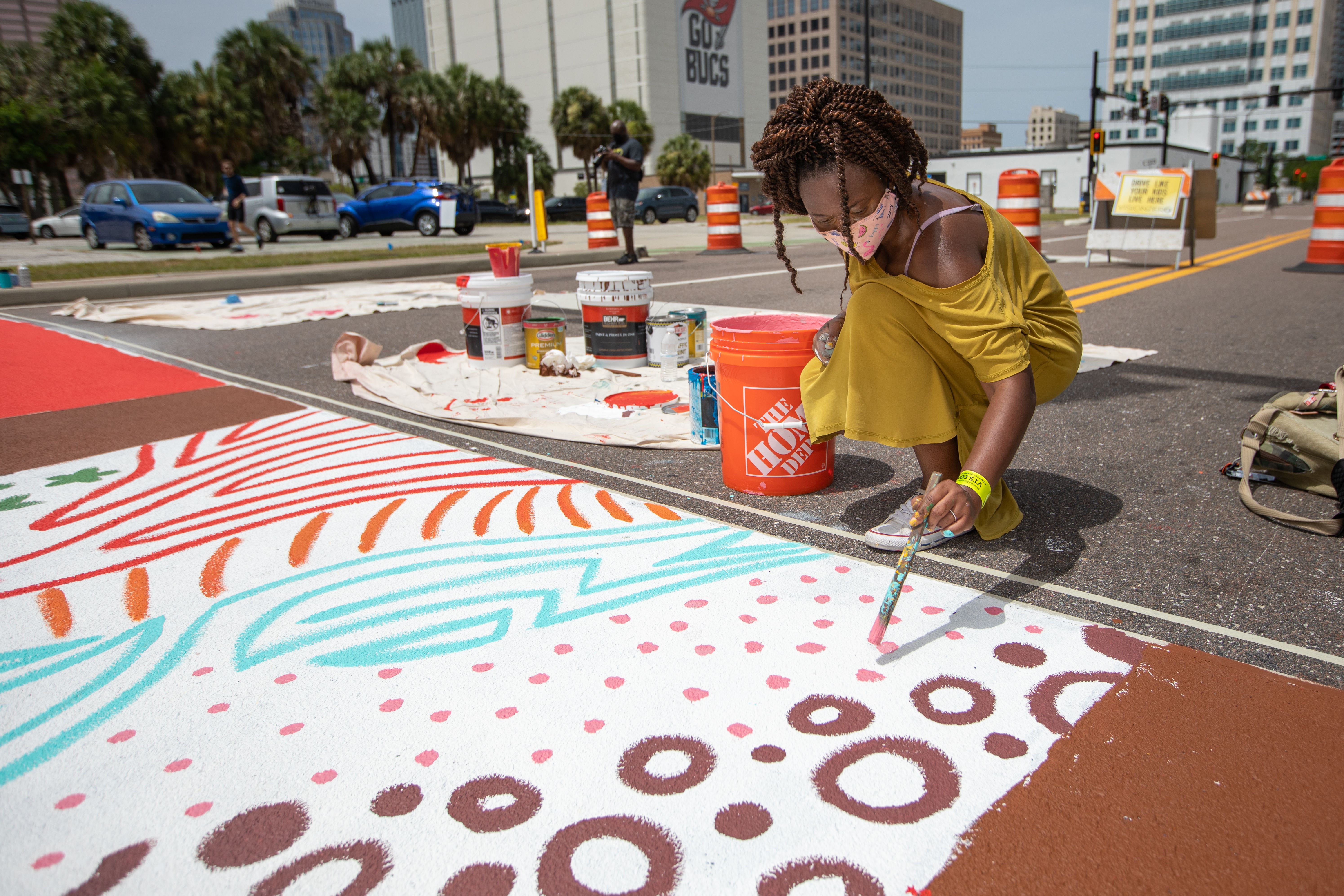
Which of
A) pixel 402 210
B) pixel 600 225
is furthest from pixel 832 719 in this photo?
pixel 402 210

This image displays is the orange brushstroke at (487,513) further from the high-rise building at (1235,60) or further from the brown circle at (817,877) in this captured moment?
the high-rise building at (1235,60)

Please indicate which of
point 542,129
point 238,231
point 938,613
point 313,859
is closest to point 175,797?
point 313,859

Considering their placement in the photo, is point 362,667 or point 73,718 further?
point 362,667

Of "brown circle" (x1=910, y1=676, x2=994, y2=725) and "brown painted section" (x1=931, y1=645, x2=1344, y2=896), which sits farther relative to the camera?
"brown circle" (x1=910, y1=676, x2=994, y2=725)

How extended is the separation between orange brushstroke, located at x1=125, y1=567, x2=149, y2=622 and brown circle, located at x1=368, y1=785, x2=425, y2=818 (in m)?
1.05

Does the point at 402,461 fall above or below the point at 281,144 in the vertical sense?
below

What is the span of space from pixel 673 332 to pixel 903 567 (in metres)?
2.99

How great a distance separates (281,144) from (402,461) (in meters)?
56.7

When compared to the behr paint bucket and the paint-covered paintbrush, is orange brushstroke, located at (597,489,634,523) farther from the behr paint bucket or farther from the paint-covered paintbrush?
the behr paint bucket

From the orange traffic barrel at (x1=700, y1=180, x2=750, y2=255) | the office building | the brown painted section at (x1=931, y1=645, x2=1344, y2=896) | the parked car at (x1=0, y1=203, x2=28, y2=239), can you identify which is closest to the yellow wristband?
the brown painted section at (x1=931, y1=645, x2=1344, y2=896)

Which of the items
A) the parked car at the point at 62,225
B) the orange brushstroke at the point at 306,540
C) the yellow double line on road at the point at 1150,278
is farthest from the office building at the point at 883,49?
the orange brushstroke at the point at 306,540

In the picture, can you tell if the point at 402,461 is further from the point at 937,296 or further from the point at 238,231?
the point at 238,231

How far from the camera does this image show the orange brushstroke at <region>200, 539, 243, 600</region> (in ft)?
7.36

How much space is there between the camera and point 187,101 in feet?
150
